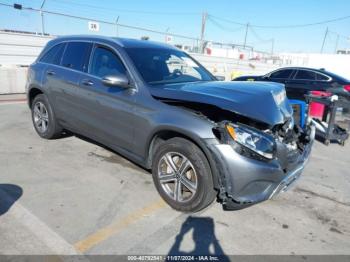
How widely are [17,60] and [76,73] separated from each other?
9.93 metres

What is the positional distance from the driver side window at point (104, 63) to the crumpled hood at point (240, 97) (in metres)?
0.72

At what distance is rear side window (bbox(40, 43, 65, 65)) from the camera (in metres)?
5.32

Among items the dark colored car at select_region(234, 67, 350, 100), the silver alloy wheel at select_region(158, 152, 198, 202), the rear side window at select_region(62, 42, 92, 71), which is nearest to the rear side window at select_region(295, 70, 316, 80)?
the dark colored car at select_region(234, 67, 350, 100)

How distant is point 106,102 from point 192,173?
158 cm

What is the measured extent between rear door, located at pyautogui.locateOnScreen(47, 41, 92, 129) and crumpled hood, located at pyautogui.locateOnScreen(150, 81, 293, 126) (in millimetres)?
1600

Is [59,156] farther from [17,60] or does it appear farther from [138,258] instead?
[17,60]

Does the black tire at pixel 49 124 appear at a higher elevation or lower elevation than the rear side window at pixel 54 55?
lower

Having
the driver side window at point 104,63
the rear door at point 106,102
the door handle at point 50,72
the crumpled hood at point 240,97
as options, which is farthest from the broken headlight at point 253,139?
the door handle at point 50,72

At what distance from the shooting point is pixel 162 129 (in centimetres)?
351

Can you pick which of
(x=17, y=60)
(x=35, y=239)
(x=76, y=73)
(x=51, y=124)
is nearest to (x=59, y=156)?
(x=51, y=124)

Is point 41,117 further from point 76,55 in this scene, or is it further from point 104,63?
point 104,63

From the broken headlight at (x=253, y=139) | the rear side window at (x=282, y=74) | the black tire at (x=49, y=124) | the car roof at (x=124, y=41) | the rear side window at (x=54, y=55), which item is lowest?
the black tire at (x=49, y=124)

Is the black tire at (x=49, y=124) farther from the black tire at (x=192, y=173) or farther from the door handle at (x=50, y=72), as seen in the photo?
the black tire at (x=192, y=173)

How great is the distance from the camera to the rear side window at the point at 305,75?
984 cm
